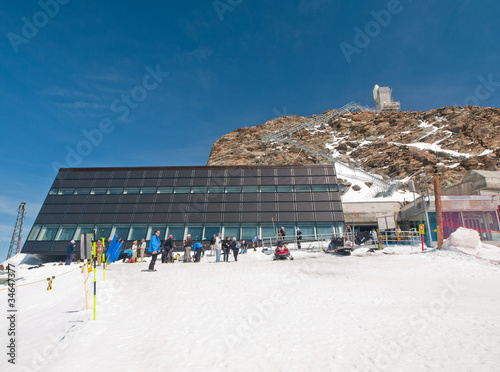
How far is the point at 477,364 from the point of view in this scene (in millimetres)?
4062

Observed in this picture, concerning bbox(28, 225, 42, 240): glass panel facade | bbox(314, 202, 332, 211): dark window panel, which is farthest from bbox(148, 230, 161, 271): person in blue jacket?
bbox(28, 225, 42, 240): glass panel facade

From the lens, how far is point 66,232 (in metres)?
30.0

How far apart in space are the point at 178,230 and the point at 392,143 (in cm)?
6801

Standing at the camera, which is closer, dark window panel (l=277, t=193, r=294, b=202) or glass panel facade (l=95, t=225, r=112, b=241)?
glass panel facade (l=95, t=225, r=112, b=241)

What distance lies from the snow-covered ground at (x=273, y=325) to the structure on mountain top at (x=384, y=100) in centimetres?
11020

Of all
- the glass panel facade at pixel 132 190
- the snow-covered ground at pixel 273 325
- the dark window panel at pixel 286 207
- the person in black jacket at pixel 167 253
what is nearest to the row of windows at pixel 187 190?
the glass panel facade at pixel 132 190

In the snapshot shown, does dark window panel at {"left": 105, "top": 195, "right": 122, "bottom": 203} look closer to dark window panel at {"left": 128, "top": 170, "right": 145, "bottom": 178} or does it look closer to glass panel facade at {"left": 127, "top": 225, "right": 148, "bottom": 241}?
dark window panel at {"left": 128, "top": 170, "right": 145, "bottom": 178}

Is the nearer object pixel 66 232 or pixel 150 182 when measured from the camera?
pixel 66 232

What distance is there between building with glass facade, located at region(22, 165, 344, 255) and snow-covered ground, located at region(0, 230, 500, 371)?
18.5 meters

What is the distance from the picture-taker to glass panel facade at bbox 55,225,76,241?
29609 mm

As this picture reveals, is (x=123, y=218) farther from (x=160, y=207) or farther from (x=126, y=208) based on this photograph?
(x=160, y=207)

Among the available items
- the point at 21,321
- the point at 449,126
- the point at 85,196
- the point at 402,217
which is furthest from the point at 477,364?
the point at 449,126

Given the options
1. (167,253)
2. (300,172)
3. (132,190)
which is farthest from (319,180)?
(132,190)

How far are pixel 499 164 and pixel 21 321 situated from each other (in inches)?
2900
